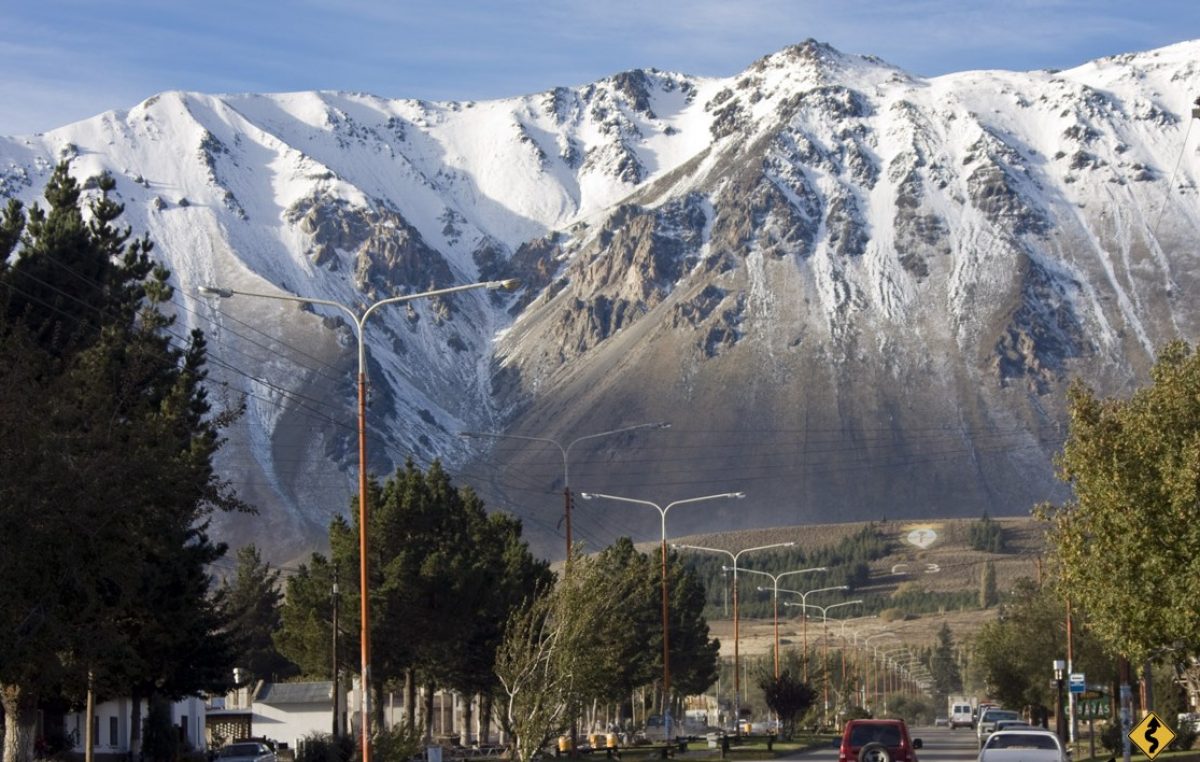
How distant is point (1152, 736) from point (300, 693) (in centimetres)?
8546

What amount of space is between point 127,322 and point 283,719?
6414 centimetres

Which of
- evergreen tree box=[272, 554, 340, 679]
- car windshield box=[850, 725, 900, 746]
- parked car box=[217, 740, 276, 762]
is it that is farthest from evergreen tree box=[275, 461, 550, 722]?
car windshield box=[850, 725, 900, 746]

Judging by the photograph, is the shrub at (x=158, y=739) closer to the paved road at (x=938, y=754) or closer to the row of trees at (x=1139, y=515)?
the paved road at (x=938, y=754)

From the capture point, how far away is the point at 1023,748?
126ft

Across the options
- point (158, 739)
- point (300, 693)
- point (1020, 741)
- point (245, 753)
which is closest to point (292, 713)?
point (300, 693)

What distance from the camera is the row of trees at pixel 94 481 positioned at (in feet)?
99.9

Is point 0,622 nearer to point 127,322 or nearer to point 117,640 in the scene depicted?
point 117,640

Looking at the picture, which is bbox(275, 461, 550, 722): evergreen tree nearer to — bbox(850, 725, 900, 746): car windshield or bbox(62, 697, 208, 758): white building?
bbox(62, 697, 208, 758): white building

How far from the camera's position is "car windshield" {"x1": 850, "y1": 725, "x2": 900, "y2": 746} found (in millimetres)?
42688

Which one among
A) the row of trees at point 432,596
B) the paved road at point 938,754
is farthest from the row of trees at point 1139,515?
the paved road at point 938,754

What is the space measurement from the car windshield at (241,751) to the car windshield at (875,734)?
24287 mm

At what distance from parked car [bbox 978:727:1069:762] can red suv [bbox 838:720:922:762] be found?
2907mm

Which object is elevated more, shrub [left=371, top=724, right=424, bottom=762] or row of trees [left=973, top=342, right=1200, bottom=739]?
row of trees [left=973, top=342, right=1200, bottom=739]

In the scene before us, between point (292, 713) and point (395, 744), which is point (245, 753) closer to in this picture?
point (395, 744)
